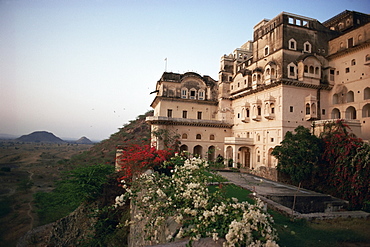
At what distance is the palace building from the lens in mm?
19031

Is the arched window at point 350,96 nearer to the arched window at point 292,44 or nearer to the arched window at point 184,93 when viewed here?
the arched window at point 292,44

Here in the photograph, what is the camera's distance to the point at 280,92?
19.8m

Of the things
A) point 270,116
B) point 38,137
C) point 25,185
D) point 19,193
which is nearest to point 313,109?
point 270,116

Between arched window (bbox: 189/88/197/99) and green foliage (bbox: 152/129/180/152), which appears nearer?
green foliage (bbox: 152/129/180/152)

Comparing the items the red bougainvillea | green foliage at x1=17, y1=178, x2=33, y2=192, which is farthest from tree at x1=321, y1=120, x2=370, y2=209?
green foliage at x1=17, y1=178, x2=33, y2=192

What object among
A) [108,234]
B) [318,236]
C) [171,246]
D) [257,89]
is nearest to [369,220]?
[318,236]

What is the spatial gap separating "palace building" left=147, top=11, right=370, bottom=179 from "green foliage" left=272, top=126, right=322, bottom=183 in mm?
2123

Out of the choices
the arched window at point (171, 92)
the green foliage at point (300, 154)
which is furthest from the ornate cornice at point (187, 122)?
the green foliage at point (300, 154)

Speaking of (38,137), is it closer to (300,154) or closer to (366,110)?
(300,154)

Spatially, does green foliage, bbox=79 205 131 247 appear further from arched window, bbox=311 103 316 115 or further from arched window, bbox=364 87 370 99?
arched window, bbox=364 87 370 99

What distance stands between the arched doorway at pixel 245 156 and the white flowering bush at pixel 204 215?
2019 centimetres

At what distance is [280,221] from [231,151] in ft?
61.1

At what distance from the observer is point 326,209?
11.4m

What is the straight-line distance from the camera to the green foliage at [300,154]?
14773mm
